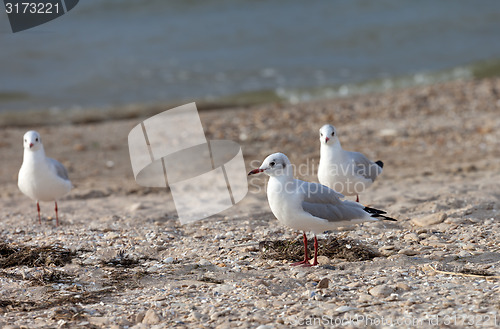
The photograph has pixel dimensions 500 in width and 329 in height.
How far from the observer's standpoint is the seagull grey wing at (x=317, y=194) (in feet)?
16.1

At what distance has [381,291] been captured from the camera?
4.35 meters

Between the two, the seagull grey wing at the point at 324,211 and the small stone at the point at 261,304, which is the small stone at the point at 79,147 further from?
the small stone at the point at 261,304

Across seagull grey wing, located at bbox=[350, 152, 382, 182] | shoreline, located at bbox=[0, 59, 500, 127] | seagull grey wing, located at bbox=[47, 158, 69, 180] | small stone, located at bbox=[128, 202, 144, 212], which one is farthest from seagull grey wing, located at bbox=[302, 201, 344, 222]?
shoreline, located at bbox=[0, 59, 500, 127]

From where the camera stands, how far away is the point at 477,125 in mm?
9820

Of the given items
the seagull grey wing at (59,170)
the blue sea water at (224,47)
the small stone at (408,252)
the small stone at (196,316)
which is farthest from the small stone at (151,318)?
the blue sea water at (224,47)

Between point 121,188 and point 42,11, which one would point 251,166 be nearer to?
point 121,188

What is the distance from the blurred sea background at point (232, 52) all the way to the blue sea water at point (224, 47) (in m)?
0.03

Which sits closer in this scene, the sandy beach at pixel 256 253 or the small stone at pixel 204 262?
the sandy beach at pixel 256 253

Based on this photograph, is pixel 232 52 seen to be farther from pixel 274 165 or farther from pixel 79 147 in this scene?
pixel 274 165

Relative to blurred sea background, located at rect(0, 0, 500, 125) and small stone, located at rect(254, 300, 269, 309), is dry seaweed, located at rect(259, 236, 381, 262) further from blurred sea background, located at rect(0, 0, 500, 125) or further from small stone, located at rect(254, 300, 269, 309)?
blurred sea background, located at rect(0, 0, 500, 125)

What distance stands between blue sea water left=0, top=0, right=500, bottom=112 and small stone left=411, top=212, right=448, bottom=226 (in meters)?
9.11

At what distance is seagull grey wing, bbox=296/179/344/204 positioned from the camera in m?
4.91

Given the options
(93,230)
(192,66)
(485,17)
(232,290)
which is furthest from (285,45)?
(232,290)

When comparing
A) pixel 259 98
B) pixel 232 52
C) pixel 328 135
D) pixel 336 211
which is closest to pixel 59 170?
pixel 328 135
